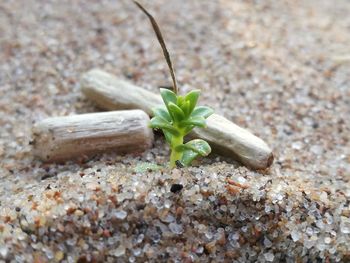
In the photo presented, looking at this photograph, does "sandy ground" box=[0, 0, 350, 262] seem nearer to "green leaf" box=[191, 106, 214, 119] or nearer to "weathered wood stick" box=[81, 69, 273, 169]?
"weathered wood stick" box=[81, 69, 273, 169]

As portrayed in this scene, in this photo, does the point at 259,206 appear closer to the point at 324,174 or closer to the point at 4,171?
the point at 324,174

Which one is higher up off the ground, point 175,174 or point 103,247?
point 175,174

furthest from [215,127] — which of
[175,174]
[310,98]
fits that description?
[310,98]

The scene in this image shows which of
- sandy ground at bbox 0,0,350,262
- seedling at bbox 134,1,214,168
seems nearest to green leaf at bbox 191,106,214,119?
seedling at bbox 134,1,214,168

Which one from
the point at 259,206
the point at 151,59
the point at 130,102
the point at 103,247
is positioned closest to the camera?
the point at 103,247

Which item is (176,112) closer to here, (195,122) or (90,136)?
(195,122)
